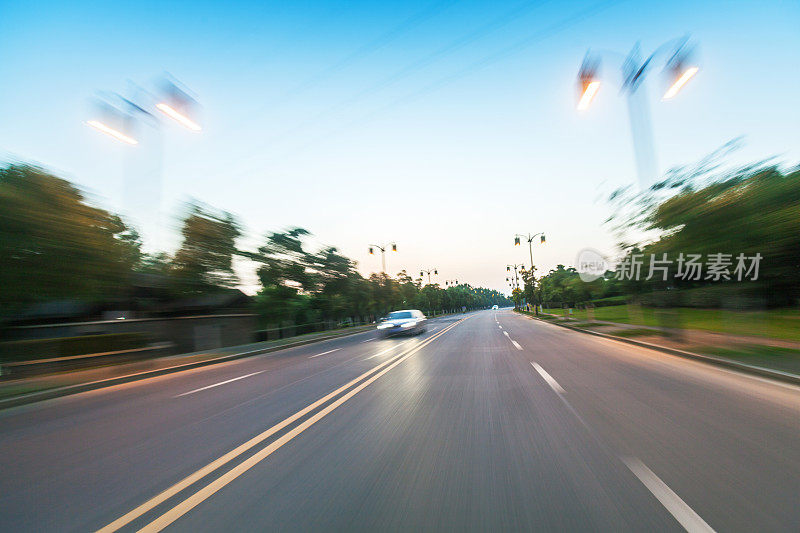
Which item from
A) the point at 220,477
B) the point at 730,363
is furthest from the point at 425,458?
the point at 730,363

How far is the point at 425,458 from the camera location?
137 inches

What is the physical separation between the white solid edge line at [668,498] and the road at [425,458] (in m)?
0.01

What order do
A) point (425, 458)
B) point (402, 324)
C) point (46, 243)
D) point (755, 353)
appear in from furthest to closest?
point (402, 324) → point (46, 243) → point (755, 353) → point (425, 458)

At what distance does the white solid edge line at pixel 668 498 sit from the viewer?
2234mm

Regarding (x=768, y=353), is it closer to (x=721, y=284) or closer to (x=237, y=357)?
(x=721, y=284)

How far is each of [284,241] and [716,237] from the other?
3261 cm

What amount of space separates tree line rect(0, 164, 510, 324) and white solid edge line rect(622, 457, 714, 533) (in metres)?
16.4

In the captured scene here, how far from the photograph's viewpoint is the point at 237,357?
14797mm

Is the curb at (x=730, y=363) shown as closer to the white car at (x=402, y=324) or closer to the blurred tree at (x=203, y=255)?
the white car at (x=402, y=324)

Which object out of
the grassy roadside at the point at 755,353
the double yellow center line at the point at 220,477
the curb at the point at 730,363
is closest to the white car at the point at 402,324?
the curb at the point at 730,363

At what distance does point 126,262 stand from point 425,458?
1807 cm

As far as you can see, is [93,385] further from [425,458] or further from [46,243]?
[425,458]

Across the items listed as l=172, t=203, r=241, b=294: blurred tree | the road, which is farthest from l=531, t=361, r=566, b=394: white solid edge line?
l=172, t=203, r=241, b=294: blurred tree

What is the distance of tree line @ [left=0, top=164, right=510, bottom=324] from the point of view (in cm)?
1124
